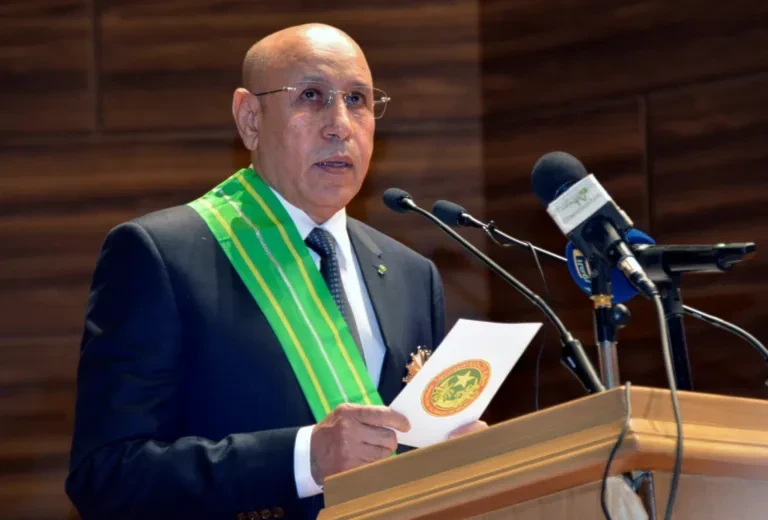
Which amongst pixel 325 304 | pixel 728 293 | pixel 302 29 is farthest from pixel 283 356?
pixel 728 293

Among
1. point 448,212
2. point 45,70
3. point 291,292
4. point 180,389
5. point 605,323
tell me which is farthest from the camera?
point 45,70

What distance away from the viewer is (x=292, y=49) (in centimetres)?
222

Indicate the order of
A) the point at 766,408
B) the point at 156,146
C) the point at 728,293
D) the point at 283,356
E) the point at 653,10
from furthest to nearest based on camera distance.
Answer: the point at 156,146, the point at 653,10, the point at 728,293, the point at 283,356, the point at 766,408

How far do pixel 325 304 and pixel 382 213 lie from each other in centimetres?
141

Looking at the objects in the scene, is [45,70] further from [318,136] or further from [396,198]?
[396,198]

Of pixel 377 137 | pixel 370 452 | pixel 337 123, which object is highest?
pixel 337 123

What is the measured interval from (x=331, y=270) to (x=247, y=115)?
40 cm

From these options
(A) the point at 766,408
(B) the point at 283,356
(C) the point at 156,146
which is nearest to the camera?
(A) the point at 766,408

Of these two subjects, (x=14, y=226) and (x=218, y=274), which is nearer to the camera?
(x=218, y=274)

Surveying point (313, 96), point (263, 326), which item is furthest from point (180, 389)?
point (313, 96)

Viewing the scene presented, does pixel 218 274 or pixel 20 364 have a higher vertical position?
pixel 218 274

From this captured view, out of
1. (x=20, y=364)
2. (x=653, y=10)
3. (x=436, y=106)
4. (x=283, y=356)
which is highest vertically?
(x=653, y=10)

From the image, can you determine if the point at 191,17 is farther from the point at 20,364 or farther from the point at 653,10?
the point at 653,10

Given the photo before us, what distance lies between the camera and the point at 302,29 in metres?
2.25
